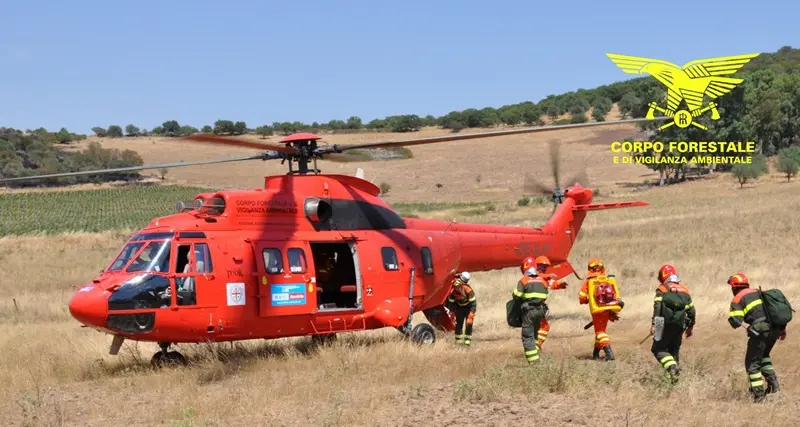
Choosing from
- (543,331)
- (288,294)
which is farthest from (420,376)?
(288,294)

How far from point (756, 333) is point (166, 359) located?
8.63 meters

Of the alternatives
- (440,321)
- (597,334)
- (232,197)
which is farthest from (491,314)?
(232,197)

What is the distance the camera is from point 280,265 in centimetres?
1237

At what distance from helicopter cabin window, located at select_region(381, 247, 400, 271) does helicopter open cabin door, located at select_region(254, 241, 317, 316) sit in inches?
61.5

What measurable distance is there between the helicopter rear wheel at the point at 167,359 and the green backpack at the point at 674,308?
7348 mm

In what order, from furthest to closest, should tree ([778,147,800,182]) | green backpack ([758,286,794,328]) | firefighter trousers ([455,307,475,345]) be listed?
1. tree ([778,147,800,182])
2. firefighter trousers ([455,307,475,345])
3. green backpack ([758,286,794,328])

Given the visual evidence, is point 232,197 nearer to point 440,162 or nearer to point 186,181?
point 186,181

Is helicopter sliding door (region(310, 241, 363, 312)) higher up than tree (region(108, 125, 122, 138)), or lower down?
lower down

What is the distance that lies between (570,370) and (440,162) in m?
74.4

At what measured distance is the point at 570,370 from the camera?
1003cm

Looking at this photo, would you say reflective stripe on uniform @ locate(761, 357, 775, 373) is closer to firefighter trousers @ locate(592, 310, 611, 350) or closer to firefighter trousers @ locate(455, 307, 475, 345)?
firefighter trousers @ locate(592, 310, 611, 350)

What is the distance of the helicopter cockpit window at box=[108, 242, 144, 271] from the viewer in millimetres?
11510

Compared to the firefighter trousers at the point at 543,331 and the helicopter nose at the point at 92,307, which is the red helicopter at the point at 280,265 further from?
the firefighter trousers at the point at 543,331

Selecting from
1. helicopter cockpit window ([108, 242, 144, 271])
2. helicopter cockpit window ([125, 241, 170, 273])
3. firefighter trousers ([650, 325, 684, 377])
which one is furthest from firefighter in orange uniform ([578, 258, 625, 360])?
helicopter cockpit window ([108, 242, 144, 271])
